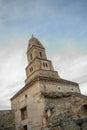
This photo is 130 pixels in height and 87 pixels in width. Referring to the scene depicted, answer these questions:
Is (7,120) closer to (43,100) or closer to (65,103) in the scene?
(43,100)

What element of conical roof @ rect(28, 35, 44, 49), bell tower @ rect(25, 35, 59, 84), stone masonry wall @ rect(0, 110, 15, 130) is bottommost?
stone masonry wall @ rect(0, 110, 15, 130)

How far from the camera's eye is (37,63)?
28.4 meters

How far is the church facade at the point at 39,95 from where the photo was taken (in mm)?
20234

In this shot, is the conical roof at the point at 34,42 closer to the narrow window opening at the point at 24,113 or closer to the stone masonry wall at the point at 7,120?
the narrow window opening at the point at 24,113

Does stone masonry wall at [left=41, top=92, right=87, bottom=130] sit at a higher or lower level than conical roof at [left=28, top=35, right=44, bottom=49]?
lower

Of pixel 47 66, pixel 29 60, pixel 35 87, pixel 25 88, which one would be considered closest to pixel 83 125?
pixel 35 87

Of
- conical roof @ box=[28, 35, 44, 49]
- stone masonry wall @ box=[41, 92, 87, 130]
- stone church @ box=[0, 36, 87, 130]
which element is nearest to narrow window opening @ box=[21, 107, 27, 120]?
stone church @ box=[0, 36, 87, 130]

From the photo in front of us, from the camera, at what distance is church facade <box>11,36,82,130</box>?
20.2 meters

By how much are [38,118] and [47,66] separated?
11.6 meters

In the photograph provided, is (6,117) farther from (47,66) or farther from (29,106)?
(47,66)

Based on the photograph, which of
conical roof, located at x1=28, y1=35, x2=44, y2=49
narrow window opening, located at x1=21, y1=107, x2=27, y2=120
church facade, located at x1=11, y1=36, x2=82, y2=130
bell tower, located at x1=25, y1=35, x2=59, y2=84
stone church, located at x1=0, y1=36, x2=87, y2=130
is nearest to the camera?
stone church, located at x1=0, y1=36, x2=87, y2=130

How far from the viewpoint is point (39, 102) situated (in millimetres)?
20562

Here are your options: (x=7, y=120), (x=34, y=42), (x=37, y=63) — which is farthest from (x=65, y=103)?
(x=34, y=42)

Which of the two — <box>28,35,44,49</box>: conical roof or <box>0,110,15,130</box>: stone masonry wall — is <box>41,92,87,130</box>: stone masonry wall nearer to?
<box>0,110,15,130</box>: stone masonry wall
